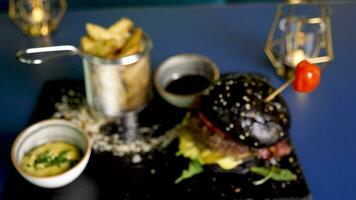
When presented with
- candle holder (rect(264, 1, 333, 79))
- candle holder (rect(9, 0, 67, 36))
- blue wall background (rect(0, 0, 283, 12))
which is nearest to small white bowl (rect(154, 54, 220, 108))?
candle holder (rect(264, 1, 333, 79))

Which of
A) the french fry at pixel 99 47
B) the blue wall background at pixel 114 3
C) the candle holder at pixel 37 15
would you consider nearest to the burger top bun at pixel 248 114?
the french fry at pixel 99 47

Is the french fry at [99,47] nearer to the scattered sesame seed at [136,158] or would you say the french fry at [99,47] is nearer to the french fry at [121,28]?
the french fry at [121,28]

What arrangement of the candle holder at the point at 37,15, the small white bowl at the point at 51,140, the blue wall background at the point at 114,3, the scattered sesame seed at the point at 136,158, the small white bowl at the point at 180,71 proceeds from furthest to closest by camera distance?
the blue wall background at the point at 114,3 → the candle holder at the point at 37,15 → the small white bowl at the point at 180,71 → the scattered sesame seed at the point at 136,158 → the small white bowl at the point at 51,140

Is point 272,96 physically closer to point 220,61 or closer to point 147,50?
point 147,50

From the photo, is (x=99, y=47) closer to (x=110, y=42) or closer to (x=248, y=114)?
(x=110, y=42)

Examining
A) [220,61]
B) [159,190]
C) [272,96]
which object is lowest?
[159,190]

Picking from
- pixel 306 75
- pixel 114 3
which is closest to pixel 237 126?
pixel 306 75

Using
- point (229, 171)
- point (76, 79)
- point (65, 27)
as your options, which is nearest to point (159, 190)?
point (229, 171)
